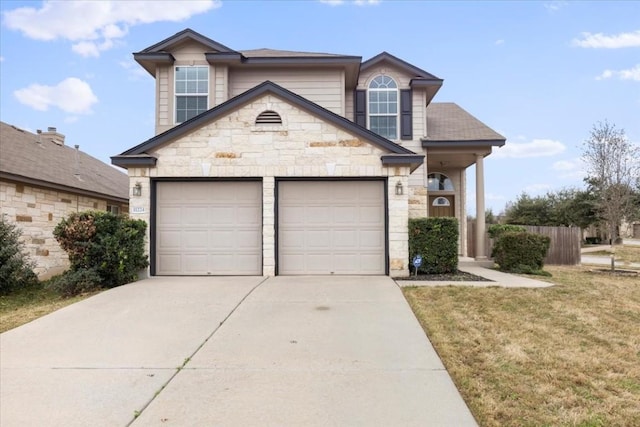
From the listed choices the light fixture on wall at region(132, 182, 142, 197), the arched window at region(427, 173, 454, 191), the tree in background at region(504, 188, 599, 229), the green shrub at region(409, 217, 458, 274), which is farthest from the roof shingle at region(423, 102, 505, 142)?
the tree in background at region(504, 188, 599, 229)

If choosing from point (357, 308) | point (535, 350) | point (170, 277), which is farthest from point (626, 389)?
point (170, 277)

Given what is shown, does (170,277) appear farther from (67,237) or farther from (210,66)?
(210,66)

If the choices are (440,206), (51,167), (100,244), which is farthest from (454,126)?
(51,167)

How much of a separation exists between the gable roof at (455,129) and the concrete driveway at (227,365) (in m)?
8.04

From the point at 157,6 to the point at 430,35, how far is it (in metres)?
8.96

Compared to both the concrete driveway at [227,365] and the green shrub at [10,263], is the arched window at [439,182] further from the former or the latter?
the green shrub at [10,263]

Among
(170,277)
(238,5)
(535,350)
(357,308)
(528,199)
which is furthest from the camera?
(528,199)

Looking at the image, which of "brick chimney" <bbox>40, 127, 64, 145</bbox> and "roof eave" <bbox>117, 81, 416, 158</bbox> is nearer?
"roof eave" <bbox>117, 81, 416, 158</bbox>

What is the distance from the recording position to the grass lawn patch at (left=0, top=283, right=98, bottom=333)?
7.10 meters

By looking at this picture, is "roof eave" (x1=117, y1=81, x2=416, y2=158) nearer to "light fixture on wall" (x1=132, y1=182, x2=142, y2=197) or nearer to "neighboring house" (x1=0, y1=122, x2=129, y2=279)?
"light fixture on wall" (x1=132, y1=182, x2=142, y2=197)

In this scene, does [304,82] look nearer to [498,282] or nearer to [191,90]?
[191,90]

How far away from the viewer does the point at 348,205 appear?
35.1 ft

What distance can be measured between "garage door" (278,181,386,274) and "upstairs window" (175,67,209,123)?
4964mm

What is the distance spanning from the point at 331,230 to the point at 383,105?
238 inches
